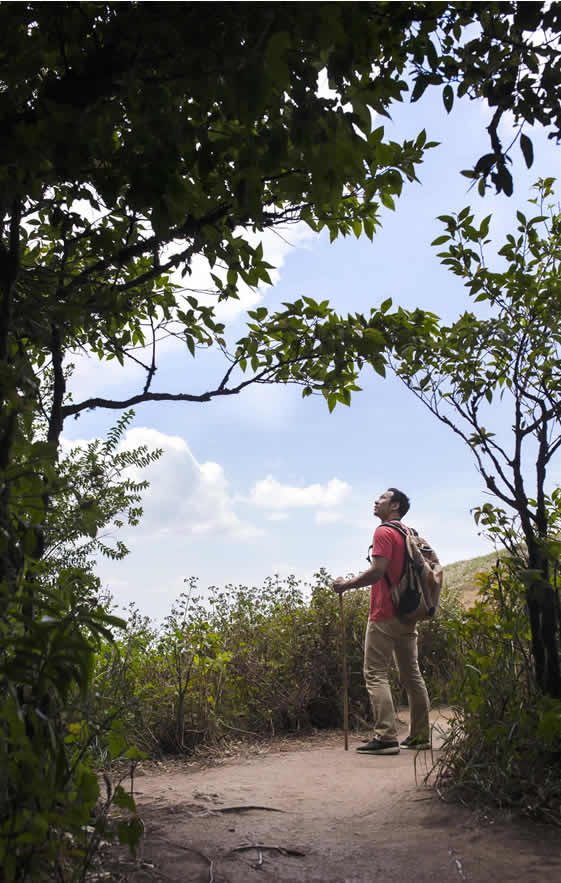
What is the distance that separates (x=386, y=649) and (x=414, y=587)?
2.30ft

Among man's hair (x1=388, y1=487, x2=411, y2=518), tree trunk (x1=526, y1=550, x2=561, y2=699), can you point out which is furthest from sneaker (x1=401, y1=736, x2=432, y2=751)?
man's hair (x1=388, y1=487, x2=411, y2=518)

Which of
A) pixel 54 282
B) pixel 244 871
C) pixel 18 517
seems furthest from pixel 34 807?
pixel 54 282

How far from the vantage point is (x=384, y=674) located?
690 centimetres

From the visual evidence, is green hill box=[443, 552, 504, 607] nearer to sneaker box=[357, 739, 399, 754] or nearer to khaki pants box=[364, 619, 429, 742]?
khaki pants box=[364, 619, 429, 742]

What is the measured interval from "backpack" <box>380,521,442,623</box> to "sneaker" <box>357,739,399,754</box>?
1.15m

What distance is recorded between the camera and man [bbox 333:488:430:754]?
263 inches

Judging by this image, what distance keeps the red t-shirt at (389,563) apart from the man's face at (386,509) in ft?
1.33

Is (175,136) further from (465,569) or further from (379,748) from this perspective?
(465,569)

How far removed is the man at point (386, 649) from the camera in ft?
21.9

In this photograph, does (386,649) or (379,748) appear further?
(386,649)

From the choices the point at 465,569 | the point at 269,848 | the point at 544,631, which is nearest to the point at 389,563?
the point at 544,631

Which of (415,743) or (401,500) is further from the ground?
(401,500)

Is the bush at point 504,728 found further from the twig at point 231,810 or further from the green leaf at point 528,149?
the green leaf at point 528,149

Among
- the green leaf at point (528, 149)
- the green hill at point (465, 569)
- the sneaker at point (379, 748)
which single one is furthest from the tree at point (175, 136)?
the green hill at point (465, 569)
